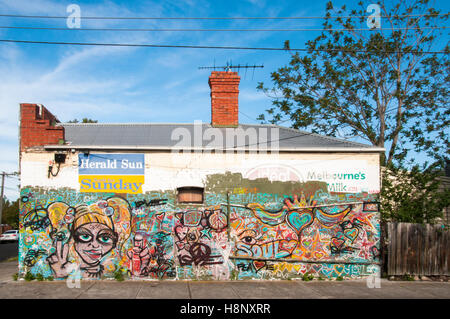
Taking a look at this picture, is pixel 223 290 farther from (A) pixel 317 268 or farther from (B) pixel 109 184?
(B) pixel 109 184

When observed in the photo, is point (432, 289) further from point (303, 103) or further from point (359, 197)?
point (303, 103)

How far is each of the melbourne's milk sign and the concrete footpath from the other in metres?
2.58

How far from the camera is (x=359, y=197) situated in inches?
439

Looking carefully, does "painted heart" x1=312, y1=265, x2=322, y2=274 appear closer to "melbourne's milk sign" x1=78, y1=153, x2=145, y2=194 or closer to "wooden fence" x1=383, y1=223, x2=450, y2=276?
"wooden fence" x1=383, y1=223, x2=450, y2=276

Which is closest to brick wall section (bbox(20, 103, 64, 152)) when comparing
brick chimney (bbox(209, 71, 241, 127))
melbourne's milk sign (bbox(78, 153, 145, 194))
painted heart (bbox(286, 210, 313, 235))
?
melbourne's milk sign (bbox(78, 153, 145, 194))

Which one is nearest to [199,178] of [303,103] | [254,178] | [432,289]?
[254,178]

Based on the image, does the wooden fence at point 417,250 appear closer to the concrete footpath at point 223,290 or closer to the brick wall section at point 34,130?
the concrete footpath at point 223,290

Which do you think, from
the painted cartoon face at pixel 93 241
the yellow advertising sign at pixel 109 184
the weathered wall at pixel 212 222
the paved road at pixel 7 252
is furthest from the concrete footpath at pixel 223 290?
the paved road at pixel 7 252

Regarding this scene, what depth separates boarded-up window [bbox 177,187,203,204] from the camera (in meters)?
11.0

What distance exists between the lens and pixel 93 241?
34.8 ft

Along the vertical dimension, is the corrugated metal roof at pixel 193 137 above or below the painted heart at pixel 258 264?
above

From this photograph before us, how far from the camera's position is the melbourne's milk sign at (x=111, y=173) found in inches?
424

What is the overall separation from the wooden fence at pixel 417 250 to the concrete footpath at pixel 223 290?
1.69ft

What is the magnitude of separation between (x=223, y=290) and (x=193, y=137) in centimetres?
482
